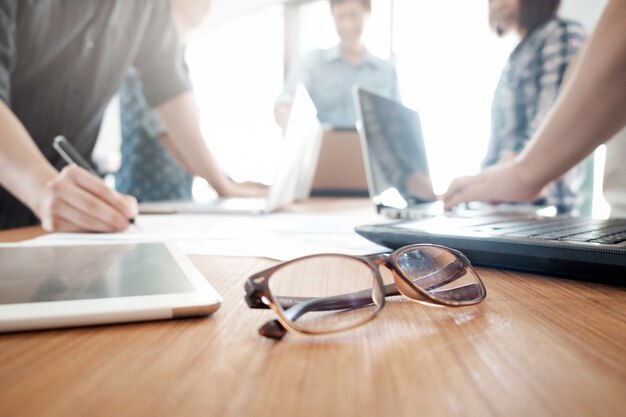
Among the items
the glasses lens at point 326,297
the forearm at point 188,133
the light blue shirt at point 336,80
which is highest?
the light blue shirt at point 336,80

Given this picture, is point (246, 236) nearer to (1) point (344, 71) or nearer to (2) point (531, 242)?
(2) point (531, 242)

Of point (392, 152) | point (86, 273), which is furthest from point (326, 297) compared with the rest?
Answer: point (392, 152)

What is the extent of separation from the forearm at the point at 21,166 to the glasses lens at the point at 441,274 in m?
0.54

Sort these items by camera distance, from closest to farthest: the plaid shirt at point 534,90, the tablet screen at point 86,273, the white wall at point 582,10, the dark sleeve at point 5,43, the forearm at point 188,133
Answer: the tablet screen at point 86,273 → the dark sleeve at point 5,43 → the plaid shirt at point 534,90 → the forearm at point 188,133 → the white wall at point 582,10

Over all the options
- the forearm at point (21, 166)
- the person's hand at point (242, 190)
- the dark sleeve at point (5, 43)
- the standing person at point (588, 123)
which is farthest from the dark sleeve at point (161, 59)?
the standing person at point (588, 123)

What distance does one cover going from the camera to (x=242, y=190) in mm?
1391

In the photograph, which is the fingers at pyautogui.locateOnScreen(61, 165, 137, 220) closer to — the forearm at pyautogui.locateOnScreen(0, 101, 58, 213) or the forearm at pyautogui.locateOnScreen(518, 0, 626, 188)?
the forearm at pyautogui.locateOnScreen(0, 101, 58, 213)

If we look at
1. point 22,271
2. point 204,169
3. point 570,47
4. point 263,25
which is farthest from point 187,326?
point 263,25

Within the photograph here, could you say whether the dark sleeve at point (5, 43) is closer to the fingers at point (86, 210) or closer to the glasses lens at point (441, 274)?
the fingers at point (86, 210)

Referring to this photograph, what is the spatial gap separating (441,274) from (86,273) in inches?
9.9

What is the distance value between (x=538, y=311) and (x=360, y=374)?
155 mm

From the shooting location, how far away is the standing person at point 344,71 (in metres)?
2.52

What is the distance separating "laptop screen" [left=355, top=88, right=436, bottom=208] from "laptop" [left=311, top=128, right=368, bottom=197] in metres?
0.41

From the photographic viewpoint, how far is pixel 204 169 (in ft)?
4.42
